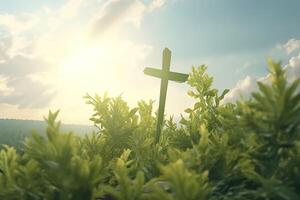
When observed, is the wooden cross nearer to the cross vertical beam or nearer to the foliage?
the cross vertical beam

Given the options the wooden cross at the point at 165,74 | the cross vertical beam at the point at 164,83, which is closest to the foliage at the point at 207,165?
the cross vertical beam at the point at 164,83

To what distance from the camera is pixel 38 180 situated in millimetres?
3953

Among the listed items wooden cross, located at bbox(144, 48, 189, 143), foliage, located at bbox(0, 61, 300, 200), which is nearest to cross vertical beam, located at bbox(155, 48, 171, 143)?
wooden cross, located at bbox(144, 48, 189, 143)

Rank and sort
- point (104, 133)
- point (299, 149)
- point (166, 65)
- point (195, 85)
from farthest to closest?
point (166, 65), point (195, 85), point (104, 133), point (299, 149)

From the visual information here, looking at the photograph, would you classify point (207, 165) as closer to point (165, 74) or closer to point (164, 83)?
point (164, 83)

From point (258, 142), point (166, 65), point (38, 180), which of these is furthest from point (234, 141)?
point (166, 65)

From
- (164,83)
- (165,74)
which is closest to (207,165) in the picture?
(164,83)

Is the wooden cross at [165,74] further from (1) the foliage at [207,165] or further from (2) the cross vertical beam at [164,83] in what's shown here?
(1) the foliage at [207,165]

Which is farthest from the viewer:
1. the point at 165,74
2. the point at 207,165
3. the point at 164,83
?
the point at 165,74

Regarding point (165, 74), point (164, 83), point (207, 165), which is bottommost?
point (207, 165)

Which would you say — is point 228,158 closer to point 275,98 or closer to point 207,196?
point 207,196

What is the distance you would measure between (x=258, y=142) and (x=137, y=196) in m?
1.09

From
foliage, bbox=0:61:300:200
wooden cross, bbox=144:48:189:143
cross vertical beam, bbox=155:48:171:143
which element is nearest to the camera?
foliage, bbox=0:61:300:200

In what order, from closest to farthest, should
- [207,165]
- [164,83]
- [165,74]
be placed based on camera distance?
[207,165] → [164,83] → [165,74]
